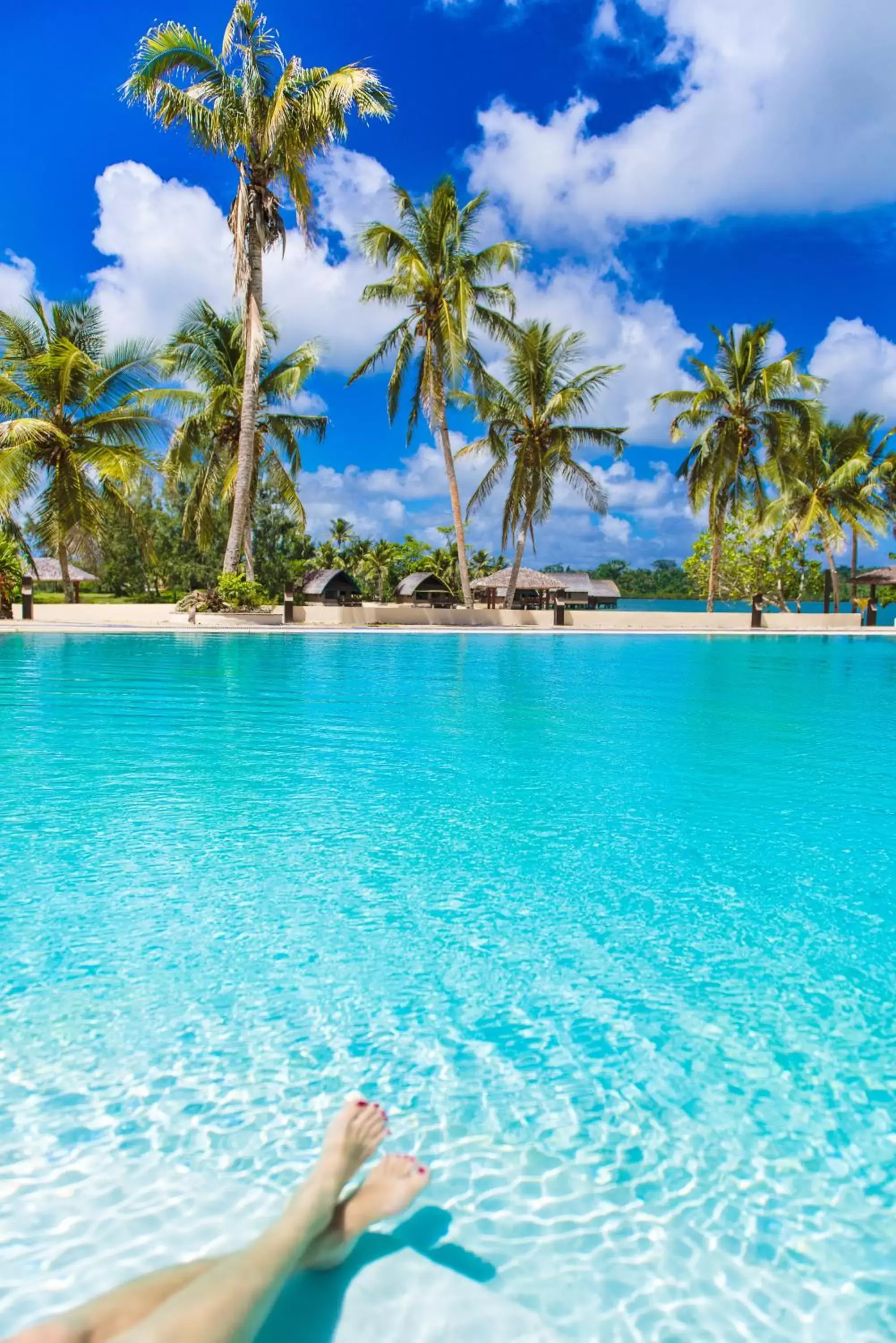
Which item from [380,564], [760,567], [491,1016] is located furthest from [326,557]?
[491,1016]

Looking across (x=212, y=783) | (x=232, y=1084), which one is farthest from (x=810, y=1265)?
(x=212, y=783)

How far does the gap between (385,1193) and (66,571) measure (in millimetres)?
26103

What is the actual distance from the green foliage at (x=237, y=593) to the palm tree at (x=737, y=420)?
1508cm

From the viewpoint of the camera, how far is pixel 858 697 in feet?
36.7

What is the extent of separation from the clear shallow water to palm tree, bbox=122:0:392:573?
18.4 m

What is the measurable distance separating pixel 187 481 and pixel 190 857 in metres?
33.2

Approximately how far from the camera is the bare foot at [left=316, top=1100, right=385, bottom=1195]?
189 centimetres

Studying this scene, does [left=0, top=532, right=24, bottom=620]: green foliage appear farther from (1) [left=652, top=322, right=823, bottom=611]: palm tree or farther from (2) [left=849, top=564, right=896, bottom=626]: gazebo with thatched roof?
(2) [left=849, top=564, right=896, bottom=626]: gazebo with thatched roof

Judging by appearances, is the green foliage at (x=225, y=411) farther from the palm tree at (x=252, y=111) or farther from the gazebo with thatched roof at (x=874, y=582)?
the gazebo with thatched roof at (x=874, y=582)

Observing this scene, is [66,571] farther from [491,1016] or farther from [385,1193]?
[385,1193]

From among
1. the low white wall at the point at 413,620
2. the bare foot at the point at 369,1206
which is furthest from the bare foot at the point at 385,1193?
the low white wall at the point at 413,620

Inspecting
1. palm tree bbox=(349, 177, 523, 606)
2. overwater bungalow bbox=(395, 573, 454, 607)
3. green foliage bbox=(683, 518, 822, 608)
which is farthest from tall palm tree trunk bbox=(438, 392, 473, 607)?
overwater bungalow bbox=(395, 573, 454, 607)

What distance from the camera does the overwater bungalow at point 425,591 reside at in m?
50.0

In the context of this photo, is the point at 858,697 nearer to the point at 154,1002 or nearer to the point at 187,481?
the point at 154,1002
